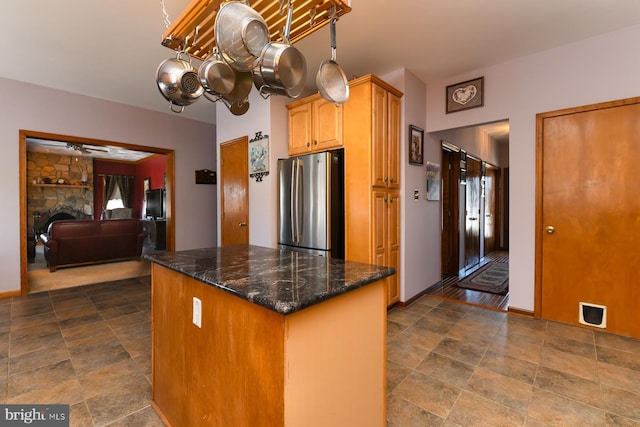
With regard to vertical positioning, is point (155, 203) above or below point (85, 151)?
below

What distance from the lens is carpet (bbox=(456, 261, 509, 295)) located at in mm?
3877

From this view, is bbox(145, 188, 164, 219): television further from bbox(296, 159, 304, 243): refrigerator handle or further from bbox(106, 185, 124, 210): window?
bbox(296, 159, 304, 243): refrigerator handle

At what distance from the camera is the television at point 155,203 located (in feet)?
25.8

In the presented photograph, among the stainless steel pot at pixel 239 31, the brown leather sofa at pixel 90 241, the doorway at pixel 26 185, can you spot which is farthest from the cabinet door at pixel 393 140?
the brown leather sofa at pixel 90 241

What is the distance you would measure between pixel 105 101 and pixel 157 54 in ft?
6.35

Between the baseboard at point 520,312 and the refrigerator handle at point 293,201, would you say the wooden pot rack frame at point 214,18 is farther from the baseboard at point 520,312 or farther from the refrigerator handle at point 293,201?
the baseboard at point 520,312

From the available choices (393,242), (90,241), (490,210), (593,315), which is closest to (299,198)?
(393,242)

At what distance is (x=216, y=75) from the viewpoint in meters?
1.71

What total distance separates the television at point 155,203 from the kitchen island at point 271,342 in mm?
7159

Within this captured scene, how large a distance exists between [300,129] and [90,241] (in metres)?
4.55

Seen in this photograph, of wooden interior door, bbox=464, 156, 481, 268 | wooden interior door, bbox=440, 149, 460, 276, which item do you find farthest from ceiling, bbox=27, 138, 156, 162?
wooden interior door, bbox=464, 156, 481, 268

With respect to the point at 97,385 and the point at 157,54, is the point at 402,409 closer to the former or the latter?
the point at 97,385

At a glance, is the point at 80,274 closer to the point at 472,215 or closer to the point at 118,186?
the point at 118,186

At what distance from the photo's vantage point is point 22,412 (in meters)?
1.61
